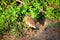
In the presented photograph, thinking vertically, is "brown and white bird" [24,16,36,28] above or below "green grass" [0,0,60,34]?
below

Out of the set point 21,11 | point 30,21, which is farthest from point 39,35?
point 21,11

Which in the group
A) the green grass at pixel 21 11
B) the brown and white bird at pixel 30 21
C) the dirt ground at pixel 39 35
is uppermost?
the green grass at pixel 21 11

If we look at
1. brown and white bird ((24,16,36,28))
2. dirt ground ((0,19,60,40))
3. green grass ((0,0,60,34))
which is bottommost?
dirt ground ((0,19,60,40))

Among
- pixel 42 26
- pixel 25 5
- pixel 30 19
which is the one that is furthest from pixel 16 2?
pixel 42 26

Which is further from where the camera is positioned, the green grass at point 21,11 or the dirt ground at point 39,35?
the green grass at point 21,11

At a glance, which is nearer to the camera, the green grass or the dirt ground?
the dirt ground

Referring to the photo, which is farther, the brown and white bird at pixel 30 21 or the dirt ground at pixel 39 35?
the brown and white bird at pixel 30 21

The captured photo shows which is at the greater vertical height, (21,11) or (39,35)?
(21,11)

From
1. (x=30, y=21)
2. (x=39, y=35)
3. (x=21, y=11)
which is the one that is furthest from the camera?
(x=21, y=11)

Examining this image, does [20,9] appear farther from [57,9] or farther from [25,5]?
[57,9]

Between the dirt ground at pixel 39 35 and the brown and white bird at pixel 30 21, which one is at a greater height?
the brown and white bird at pixel 30 21

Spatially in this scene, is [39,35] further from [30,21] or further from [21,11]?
[21,11]

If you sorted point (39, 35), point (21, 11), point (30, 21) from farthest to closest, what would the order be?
1. point (21, 11)
2. point (30, 21)
3. point (39, 35)

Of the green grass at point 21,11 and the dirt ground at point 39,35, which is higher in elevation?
the green grass at point 21,11
